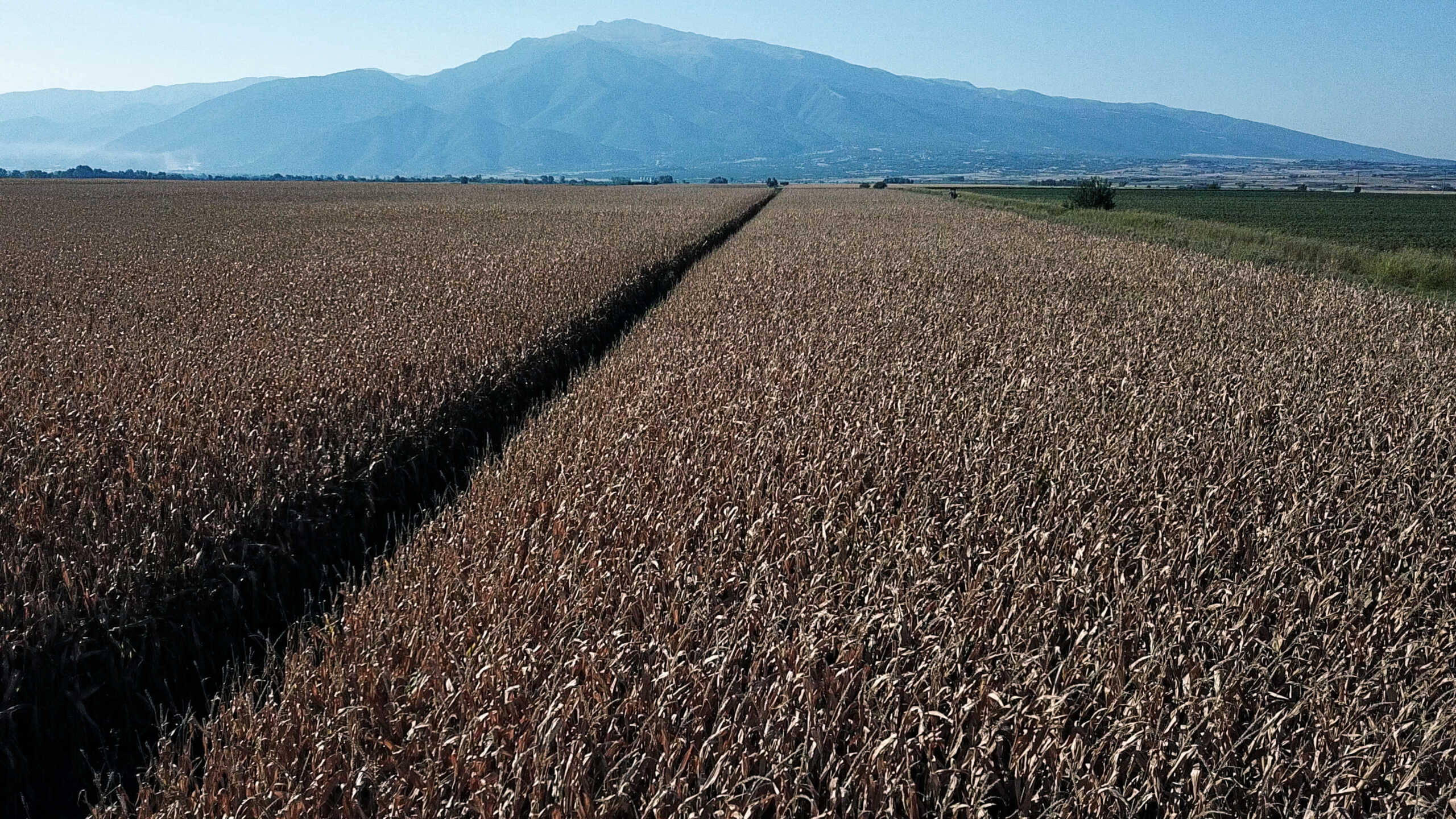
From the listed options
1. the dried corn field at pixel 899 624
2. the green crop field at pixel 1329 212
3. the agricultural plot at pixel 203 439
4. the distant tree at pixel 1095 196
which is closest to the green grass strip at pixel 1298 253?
the green crop field at pixel 1329 212

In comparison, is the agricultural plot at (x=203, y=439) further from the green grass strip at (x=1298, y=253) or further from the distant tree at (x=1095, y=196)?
the distant tree at (x=1095, y=196)

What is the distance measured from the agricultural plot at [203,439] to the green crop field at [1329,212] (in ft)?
85.4

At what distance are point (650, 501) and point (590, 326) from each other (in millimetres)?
6291

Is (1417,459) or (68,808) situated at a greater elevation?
(1417,459)

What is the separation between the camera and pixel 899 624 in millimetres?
2795

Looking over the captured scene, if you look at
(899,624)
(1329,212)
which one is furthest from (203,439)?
(1329,212)

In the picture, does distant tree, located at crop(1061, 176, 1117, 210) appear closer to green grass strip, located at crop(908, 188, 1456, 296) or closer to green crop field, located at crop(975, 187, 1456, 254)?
green crop field, located at crop(975, 187, 1456, 254)

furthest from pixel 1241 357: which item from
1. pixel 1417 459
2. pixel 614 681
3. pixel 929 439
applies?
pixel 614 681

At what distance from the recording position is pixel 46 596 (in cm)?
322

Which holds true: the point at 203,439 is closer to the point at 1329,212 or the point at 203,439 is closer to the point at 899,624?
the point at 899,624

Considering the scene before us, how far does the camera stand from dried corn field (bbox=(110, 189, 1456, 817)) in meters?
2.26

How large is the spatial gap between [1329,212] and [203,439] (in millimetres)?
54842

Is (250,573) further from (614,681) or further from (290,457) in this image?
(614,681)

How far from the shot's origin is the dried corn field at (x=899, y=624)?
226 cm
